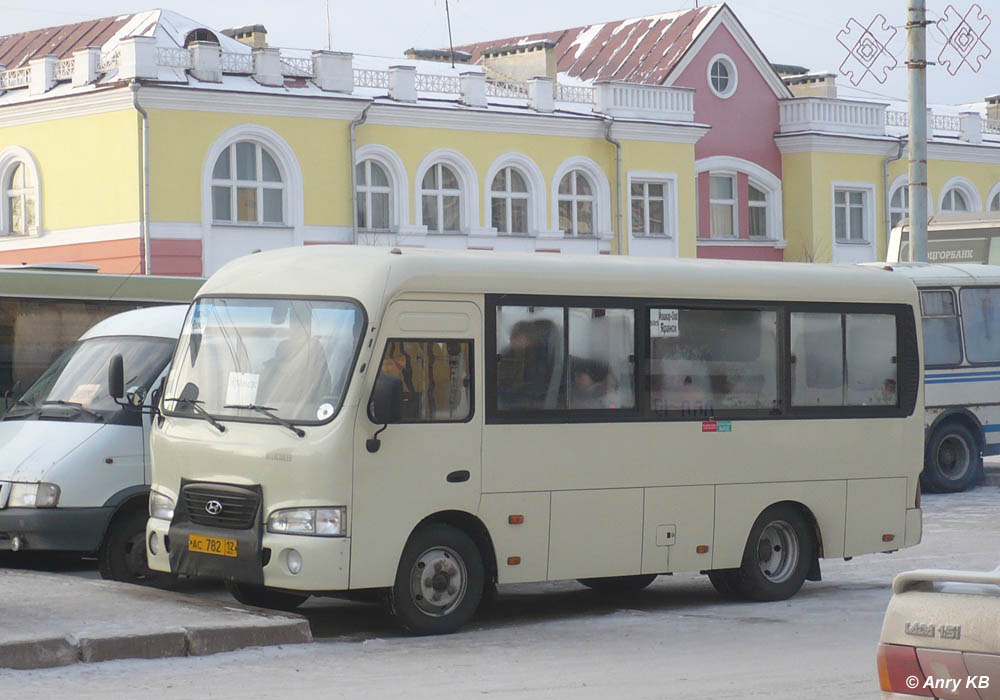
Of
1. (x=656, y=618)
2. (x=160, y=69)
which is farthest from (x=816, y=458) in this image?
(x=160, y=69)

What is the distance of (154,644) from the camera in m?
10.0

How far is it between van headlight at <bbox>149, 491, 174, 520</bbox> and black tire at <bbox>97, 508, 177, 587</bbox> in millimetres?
1482

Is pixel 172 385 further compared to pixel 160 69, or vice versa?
pixel 160 69

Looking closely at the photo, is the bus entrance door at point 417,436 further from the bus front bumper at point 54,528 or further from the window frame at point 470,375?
the bus front bumper at point 54,528

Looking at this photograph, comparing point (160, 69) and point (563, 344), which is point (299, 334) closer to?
point (563, 344)

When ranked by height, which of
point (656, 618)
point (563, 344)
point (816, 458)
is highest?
point (563, 344)

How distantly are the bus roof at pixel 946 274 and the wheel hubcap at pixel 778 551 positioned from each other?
1108 cm

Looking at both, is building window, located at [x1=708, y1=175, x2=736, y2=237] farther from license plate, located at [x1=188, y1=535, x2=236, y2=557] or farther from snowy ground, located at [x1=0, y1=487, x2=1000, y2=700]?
license plate, located at [x1=188, y1=535, x2=236, y2=557]

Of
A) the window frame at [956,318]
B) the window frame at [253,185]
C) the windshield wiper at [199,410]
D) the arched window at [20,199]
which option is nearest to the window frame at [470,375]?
the windshield wiper at [199,410]

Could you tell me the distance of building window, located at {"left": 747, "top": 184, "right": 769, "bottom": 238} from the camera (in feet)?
171

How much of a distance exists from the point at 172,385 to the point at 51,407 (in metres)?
2.32

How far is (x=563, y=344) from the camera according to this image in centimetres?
1186

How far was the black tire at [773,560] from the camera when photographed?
506 inches

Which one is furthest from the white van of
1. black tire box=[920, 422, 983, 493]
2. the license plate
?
black tire box=[920, 422, 983, 493]
